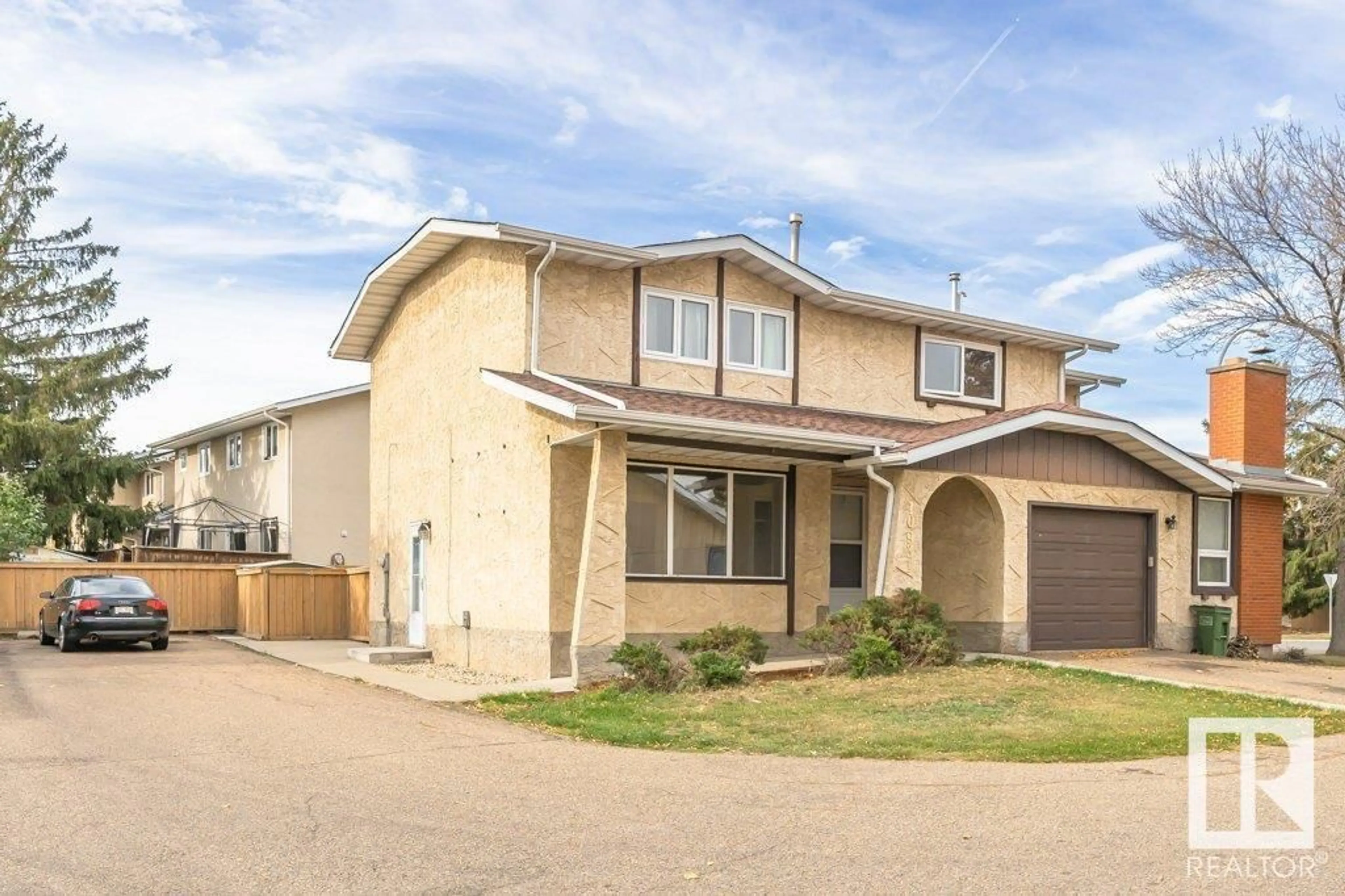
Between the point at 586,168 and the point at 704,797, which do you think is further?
the point at 586,168

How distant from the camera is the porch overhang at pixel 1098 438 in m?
17.7

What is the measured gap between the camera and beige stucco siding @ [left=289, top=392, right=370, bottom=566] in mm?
31172

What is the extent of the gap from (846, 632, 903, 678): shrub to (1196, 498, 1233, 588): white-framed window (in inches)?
324

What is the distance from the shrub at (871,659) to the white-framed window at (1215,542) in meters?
8.23

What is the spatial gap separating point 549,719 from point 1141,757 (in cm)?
568

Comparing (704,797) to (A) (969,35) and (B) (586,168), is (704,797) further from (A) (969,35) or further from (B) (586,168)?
(A) (969,35)

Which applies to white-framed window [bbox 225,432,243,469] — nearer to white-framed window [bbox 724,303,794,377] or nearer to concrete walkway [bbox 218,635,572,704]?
concrete walkway [bbox 218,635,572,704]

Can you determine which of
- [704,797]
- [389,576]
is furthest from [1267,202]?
[704,797]

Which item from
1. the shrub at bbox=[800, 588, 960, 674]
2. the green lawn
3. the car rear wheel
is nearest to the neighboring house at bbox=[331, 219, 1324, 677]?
the shrub at bbox=[800, 588, 960, 674]

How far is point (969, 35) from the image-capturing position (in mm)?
16953

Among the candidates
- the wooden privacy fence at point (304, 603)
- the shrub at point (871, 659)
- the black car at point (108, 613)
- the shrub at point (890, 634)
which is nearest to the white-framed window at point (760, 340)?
the shrub at point (890, 634)

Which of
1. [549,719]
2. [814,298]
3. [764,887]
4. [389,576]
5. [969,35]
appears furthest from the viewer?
[389,576]

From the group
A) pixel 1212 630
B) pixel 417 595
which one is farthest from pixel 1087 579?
pixel 417 595

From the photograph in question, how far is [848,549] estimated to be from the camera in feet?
67.2
